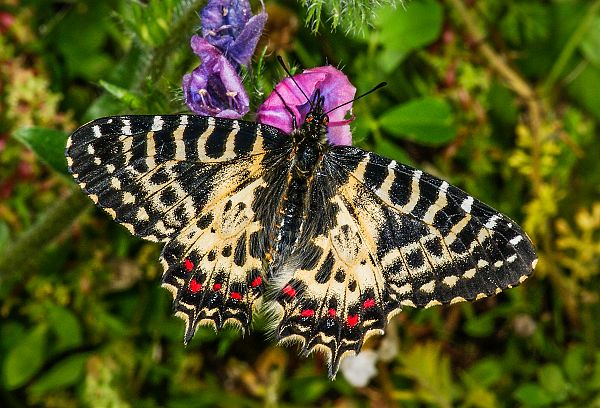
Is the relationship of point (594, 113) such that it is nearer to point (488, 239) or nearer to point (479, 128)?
point (479, 128)

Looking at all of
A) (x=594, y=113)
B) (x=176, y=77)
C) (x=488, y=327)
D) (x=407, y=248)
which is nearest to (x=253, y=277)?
(x=407, y=248)

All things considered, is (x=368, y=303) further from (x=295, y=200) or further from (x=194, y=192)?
(x=194, y=192)

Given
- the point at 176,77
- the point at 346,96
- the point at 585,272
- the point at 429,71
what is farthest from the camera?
the point at 429,71

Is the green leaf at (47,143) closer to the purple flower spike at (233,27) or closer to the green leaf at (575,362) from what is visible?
the purple flower spike at (233,27)

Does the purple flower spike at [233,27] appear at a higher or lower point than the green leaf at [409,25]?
higher

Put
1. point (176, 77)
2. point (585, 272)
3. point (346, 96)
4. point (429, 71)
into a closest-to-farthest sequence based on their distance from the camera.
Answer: point (346, 96) → point (176, 77) → point (585, 272) → point (429, 71)

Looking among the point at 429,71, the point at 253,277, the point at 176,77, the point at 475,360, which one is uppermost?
the point at 176,77

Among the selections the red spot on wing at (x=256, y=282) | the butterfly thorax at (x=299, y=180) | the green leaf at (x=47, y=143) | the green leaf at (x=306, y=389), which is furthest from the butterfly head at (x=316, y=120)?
the green leaf at (x=306, y=389)
